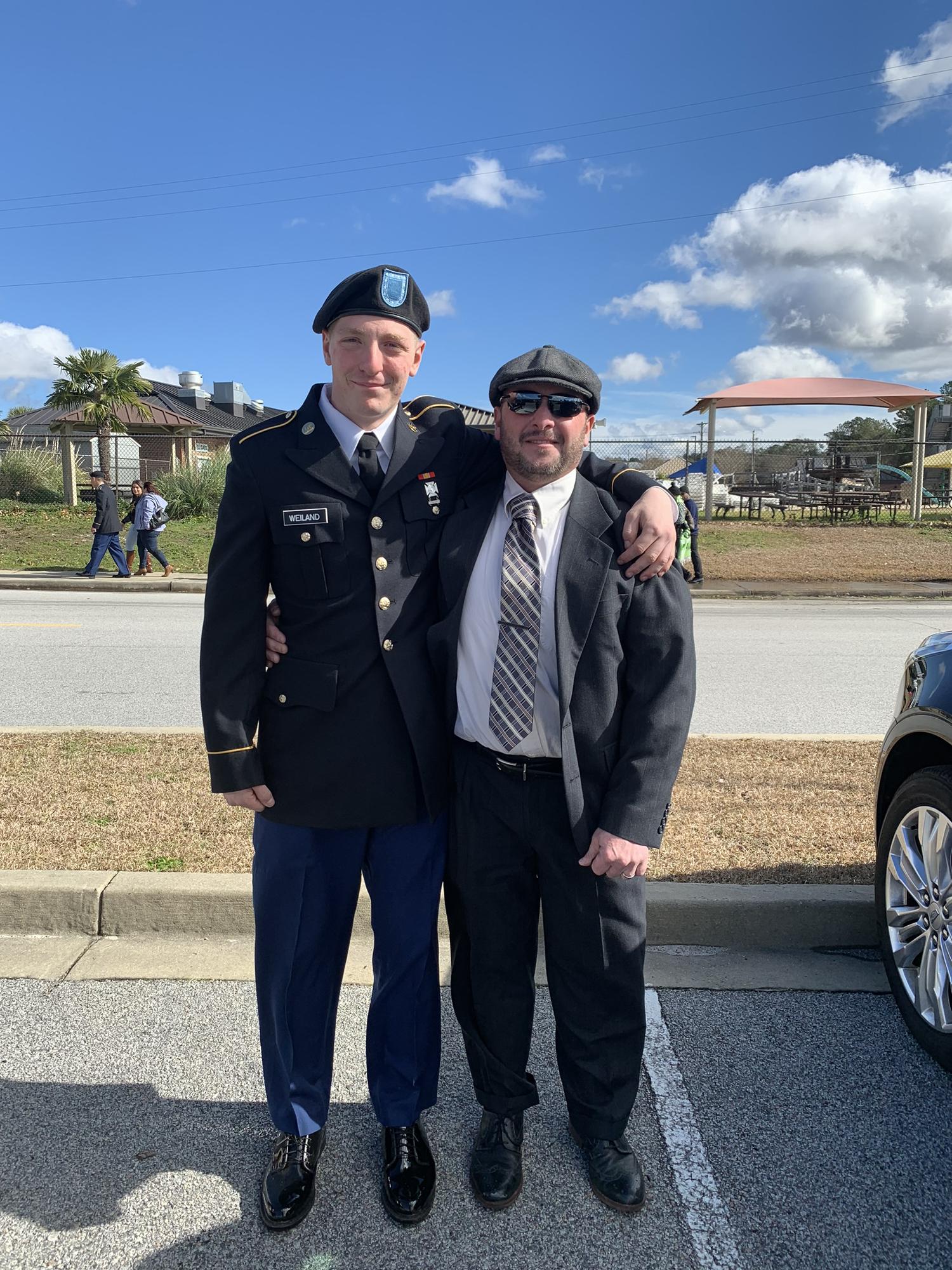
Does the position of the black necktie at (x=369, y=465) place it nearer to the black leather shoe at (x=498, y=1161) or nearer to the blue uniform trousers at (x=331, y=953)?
the blue uniform trousers at (x=331, y=953)

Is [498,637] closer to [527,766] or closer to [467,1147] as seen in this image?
[527,766]

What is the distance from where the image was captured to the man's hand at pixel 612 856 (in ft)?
7.51

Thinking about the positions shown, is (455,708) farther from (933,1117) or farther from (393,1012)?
(933,1117)

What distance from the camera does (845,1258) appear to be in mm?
2164

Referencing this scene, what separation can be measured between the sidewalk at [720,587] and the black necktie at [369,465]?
1386cm

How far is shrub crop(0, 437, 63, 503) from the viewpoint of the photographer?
2414 cm

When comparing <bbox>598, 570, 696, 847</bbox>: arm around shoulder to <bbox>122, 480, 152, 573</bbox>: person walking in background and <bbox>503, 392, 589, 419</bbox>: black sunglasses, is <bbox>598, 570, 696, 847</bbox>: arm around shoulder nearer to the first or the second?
<bbox>503, 392, 589, 419</bbox>: black sunglasses

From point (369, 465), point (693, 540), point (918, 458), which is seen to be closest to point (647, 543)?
point (369, 465)

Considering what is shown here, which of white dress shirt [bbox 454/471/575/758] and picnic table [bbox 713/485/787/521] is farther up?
picnic table [bbox 713/485/787/521]

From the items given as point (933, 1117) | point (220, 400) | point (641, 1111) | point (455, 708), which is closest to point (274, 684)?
point (455, 708)

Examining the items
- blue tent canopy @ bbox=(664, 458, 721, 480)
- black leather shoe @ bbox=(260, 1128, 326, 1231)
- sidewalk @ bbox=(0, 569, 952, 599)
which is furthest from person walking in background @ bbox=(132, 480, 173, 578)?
black leather shoe @ bbox=(260, 1128, 326, 1231)

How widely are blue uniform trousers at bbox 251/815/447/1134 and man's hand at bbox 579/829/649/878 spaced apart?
420 mm

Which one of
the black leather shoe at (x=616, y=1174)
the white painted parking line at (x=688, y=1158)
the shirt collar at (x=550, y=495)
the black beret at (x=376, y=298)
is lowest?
the white painted parking line at (x=688, y=1158)

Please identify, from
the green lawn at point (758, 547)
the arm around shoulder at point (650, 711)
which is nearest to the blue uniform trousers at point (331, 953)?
the arm around shoulder at point (650, 711)
